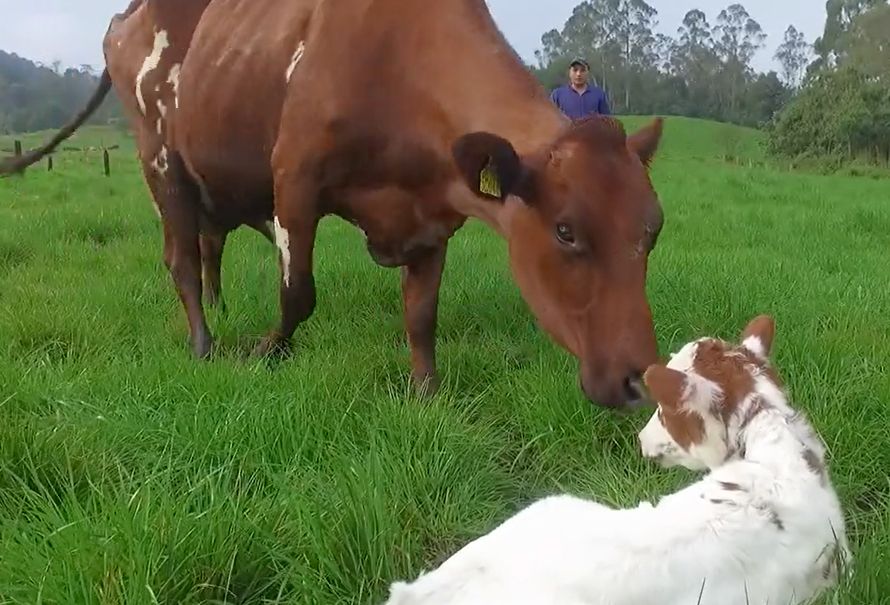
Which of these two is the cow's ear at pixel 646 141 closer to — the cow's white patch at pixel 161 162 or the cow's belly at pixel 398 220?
the cow's belly at pixel 398 220

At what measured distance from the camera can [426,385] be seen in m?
4.08

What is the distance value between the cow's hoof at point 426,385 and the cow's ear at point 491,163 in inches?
35.9

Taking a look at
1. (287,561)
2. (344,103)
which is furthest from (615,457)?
(344,103)

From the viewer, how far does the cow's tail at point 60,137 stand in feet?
19.3

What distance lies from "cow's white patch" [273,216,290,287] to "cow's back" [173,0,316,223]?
19.0 inches

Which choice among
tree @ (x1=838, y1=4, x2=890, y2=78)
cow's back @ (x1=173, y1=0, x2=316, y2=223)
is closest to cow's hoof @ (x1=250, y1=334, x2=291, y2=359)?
cow's back @ (x1=173, y1=0, x2=316, y2=223)

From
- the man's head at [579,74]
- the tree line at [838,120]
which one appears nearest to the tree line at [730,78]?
the tree line at [838,120]

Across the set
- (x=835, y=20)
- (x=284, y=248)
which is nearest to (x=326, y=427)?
(x=284, y=248)

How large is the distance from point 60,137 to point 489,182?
3771 millimetres

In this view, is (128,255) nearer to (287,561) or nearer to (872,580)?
(287,561)

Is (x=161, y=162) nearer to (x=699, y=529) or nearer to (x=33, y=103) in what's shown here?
(x=699, y=529)

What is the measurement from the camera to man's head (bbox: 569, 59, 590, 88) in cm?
1005

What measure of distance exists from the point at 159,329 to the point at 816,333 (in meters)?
3.28

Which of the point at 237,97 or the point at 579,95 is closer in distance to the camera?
the point at 237,97
